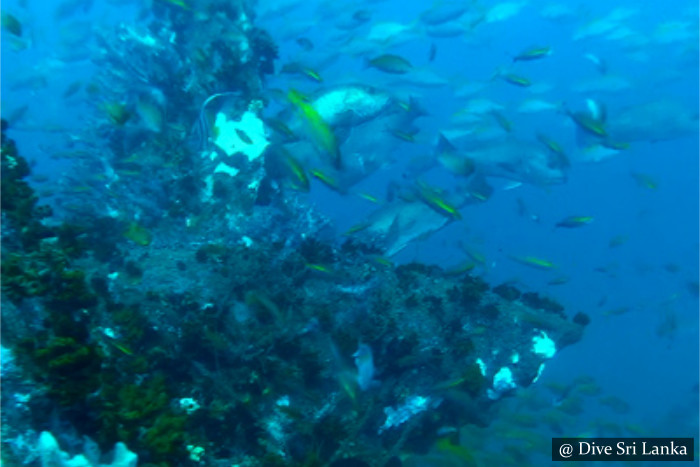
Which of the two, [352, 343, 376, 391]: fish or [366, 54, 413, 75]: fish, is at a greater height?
[366, 54, 413, 75]: fish

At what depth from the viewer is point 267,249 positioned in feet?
23.6

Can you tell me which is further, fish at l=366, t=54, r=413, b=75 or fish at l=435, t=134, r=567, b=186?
fish at l=435, t=134, r=567, b=186

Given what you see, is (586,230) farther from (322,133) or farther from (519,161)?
(322,133)

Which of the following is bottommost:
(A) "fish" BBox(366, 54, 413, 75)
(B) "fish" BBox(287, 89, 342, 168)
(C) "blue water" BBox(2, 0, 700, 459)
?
(C) "blue water" BBox(2, 0, 700, 459)

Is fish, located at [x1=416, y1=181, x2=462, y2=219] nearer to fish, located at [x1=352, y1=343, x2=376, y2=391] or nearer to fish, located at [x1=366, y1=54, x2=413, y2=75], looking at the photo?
fish, located at [x1=352, y1=343, x2=376, y2=391]

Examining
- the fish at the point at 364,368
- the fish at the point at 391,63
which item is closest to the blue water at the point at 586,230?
the fish at the point at 391,63

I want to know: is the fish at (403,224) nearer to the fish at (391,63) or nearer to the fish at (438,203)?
the fish at (438,203)

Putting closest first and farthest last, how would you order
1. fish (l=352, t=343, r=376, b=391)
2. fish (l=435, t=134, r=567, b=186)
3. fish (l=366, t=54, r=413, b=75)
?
fish (l=352, t=343, r=376, b=391) < fish (l=366, t=54, r=413, b=75) < fish (l=435, t=134, r=567, b=186)

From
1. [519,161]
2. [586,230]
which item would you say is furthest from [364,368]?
[586,230]

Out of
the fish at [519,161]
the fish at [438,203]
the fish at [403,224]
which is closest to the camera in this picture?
the fish at [438,203]

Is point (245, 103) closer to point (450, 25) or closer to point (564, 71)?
point (450, 25)

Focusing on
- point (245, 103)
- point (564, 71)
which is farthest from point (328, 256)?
point (564, 71)

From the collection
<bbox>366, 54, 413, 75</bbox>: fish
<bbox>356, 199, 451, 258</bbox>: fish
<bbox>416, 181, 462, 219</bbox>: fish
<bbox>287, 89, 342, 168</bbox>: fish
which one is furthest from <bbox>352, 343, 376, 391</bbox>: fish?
<bbox>366, 54, 413, 75</bbox>: fish

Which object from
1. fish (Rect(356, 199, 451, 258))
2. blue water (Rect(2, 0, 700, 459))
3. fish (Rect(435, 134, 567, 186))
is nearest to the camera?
fish (Rect(356, 199, 451, 258))
